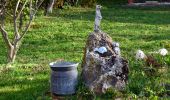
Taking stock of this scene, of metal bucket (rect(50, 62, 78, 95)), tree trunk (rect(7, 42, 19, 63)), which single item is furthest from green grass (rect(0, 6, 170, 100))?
tree trunk (rect(7, 42, 19, 63))

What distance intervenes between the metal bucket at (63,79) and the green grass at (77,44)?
12 cm

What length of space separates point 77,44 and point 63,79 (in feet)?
16.5

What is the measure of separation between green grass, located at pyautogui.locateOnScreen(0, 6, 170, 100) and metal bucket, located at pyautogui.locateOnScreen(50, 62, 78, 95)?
0.12 meters

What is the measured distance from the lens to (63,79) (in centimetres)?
655

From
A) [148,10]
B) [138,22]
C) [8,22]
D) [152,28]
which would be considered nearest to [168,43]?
[152,28]

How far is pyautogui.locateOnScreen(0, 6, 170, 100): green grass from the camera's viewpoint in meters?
6.89

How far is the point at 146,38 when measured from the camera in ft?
41.1

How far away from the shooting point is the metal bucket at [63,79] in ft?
21.4

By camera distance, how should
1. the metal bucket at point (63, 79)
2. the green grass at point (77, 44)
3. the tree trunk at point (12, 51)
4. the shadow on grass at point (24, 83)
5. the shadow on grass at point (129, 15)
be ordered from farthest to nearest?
1. the shadow on grass at point (129, 15)
2. the tree trunk at point (12, 51)
3. the green grass at point (77, 44)
4. the shadow on grass at point (24, 83)
5. the metal bucket at point (63, 79)

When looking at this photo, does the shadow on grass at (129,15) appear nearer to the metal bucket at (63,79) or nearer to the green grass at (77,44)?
the green grass at (77,44)

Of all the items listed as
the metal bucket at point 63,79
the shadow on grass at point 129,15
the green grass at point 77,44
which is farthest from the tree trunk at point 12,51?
the shadow on grass at point 129,15

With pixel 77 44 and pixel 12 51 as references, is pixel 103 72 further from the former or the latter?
pixel 77 44

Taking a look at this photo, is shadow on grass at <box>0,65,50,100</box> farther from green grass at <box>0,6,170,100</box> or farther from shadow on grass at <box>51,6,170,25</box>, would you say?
shadow on grass at <box>51,6,170,25</box>

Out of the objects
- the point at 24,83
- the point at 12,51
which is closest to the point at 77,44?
the point at 12,51
